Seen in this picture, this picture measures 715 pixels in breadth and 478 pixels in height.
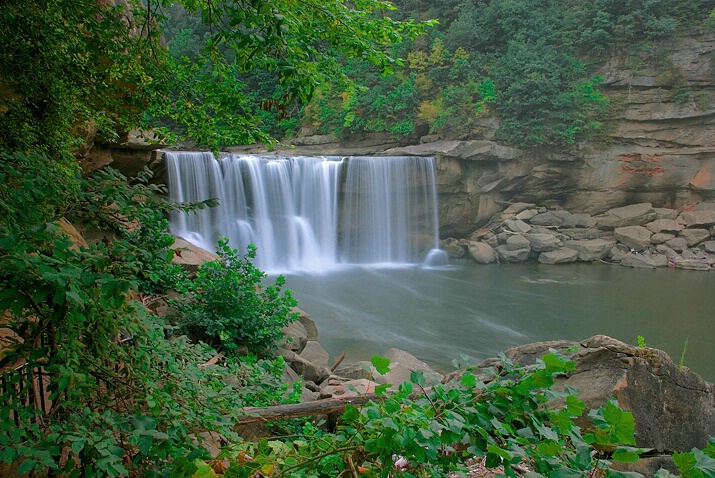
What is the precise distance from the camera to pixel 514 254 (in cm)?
1622

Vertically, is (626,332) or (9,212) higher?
(9,212)

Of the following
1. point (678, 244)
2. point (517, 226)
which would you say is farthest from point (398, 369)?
point (678, 244)

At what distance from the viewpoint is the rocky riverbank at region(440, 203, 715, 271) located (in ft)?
52.3

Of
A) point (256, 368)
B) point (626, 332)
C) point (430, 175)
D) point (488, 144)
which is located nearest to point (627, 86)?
point (488, 144)

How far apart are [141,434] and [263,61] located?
1.59m

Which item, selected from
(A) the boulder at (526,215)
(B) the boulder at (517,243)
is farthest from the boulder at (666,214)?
(B) the boulder at (517,243)

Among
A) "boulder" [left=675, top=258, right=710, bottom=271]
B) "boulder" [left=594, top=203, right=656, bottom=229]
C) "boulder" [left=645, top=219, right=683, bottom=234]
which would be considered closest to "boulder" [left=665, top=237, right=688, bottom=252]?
"boulder" [left=645, top=219, right=683, bottom=234]

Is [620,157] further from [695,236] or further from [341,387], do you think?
[341,387]

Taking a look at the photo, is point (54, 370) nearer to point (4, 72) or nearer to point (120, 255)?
point (120, 255)

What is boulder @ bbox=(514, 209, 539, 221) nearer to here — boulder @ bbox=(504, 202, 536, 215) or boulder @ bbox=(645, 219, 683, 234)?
boulder @ bbox=(504, 202, 536, 215)

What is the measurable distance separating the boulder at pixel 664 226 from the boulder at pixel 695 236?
27 cm

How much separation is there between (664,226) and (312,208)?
11641mm

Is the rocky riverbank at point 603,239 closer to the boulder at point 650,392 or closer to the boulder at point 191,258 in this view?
the boulder at point 191,258

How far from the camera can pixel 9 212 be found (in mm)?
1572
